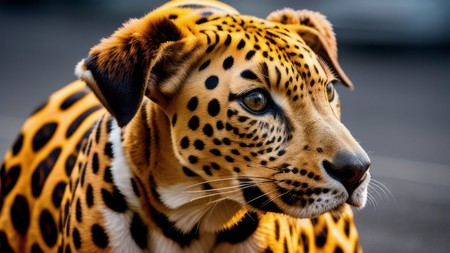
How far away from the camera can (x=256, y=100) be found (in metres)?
3.24

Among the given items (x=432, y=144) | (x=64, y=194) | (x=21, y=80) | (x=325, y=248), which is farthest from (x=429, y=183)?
(x=21, y=80)

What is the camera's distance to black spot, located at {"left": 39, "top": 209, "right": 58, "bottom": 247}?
13.3 ft

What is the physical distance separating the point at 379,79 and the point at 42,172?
33.9 ft

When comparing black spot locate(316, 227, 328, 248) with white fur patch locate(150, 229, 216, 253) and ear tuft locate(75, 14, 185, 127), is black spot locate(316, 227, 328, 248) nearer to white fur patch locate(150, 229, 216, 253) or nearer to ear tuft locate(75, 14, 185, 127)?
white fur patch locate(150, 229, 216, 253)

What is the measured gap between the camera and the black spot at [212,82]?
10.7ft

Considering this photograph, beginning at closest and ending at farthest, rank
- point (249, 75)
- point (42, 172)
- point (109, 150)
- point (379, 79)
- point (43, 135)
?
point (249, 75) < point (109, 150) < point (42, 172) < point (43, 135) < point (379, 79)

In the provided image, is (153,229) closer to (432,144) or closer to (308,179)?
(308,179)

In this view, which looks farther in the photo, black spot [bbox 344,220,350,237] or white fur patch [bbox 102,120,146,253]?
black spot [bbox 344,220,350,237]

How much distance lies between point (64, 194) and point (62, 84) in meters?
8.84

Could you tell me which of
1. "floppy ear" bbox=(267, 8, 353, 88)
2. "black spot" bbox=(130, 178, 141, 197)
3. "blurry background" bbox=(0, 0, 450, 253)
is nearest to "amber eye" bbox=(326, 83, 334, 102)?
"floppy ear" bbox=(267, 8, 353, 88)

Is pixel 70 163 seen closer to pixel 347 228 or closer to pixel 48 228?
pixel 48 228

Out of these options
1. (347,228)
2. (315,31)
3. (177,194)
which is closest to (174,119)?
(177,194)

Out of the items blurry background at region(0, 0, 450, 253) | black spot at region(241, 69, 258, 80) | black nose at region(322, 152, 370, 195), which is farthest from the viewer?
blurry background at region(0, 0, 450, 253)

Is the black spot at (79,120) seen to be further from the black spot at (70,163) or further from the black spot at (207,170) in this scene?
the black spot at (207,170)
